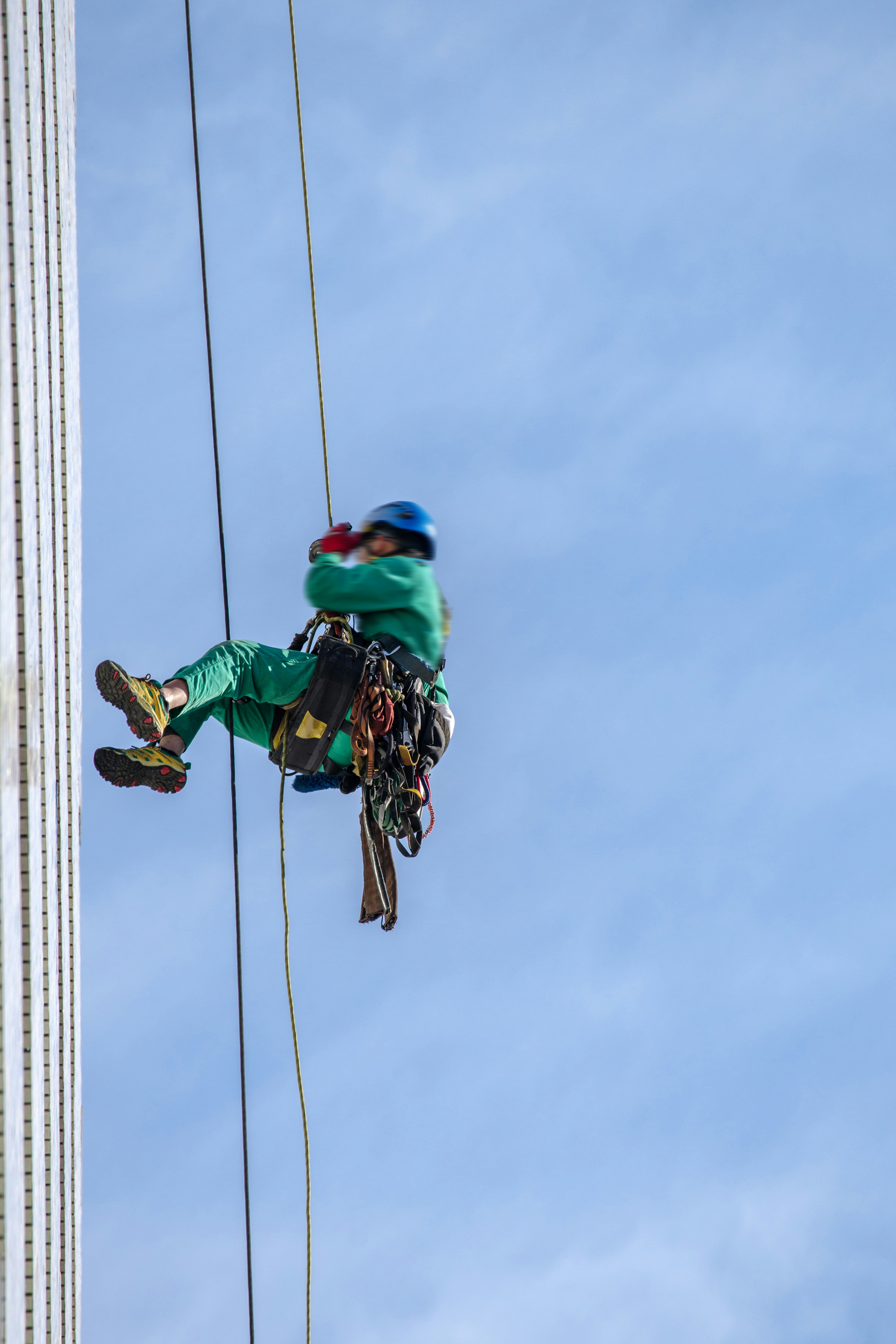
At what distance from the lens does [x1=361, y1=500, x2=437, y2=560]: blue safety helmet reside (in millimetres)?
8742

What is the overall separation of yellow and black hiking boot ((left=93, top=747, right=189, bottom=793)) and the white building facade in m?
0.44

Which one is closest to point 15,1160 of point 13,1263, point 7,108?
point 13,1263

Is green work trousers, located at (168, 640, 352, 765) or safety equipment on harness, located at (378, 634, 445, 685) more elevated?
safety equipment on harness, located at (378, 634, 445, 685)

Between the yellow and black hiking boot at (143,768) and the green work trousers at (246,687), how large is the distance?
180 mm

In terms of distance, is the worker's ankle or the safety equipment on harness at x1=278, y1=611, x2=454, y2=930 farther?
the safety equipment on harness at x1=278, y1=611, x2=454, y2=930

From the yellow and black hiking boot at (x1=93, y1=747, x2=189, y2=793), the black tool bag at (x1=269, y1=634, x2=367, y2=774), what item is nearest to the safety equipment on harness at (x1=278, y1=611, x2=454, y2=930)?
the black tool bag at (x1=269, y1=634, x2=367, y2=774)

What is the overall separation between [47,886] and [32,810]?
1.90 feet

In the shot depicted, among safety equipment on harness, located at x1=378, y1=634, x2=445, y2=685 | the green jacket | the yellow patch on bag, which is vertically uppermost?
the green jacket

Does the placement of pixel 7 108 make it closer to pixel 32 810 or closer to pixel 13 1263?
pixel 32 810

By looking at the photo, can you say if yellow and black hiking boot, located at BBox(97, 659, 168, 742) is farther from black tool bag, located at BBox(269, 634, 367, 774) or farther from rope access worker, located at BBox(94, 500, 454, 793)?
black tool bag, located at BBox(269, 634, 367, 774)

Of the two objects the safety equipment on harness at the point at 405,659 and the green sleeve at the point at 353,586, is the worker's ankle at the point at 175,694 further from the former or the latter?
the safety equipment on harness at the point at 405,659

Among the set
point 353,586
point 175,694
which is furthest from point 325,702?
point 175,694

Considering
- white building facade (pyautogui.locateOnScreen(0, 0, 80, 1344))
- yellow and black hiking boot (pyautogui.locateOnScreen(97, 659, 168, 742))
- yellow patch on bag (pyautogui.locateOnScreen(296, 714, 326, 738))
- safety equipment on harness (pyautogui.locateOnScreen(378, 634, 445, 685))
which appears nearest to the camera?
yellow and black hiking boot (pyautogui.locateOnScreen(97, 659, 168, 742))

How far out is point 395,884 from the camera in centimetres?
945
